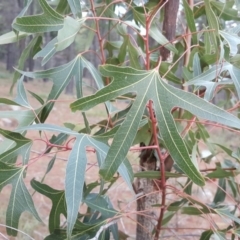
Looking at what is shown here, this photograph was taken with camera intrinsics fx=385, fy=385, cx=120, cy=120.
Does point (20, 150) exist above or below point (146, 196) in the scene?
above

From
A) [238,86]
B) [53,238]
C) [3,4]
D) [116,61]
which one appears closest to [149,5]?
[116,61]

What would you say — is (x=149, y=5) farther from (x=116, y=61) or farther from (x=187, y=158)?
(x=187, y=158)

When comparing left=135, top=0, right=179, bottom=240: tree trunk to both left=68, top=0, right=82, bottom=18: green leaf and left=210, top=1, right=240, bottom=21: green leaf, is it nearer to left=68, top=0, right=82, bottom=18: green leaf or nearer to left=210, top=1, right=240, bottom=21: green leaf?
left=210, top=1, right=240, bottom=21: green leaf

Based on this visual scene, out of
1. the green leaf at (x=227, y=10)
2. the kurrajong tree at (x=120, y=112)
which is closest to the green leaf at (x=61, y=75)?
the kurrajong tree at (x=120, y=112)

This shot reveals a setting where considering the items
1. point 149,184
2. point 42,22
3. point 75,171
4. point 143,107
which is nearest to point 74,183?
point 75,171

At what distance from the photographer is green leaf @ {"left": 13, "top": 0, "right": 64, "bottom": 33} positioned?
0.55 m

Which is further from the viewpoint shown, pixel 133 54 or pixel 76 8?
pixel 133 54

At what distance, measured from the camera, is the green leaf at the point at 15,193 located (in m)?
0.62

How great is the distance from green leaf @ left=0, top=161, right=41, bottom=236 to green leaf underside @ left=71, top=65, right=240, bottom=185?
186 mm

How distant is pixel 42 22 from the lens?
56cm

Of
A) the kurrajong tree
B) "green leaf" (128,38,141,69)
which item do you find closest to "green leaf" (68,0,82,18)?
the kurrajong tree

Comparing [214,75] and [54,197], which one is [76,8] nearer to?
[214,75]

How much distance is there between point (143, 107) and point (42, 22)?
198 mm

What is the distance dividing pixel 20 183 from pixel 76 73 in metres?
0.22
